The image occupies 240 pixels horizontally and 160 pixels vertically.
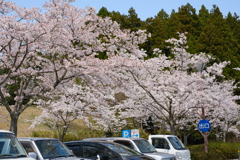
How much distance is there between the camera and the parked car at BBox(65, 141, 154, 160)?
9.21 metres

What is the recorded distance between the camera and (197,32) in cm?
5484

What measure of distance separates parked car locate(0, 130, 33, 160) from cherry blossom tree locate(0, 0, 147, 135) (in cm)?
585

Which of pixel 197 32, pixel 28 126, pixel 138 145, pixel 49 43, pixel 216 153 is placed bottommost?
pixel 216 153

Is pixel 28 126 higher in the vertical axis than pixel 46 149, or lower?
higher

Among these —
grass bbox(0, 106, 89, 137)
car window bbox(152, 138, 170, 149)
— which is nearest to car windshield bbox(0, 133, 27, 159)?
car window bbox(152, 138, 170, 149)

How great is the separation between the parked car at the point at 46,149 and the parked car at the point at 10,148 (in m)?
1.42

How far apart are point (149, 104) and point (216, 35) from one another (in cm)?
3021

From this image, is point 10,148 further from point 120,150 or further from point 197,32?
point 197,32

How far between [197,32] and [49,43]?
150 ft

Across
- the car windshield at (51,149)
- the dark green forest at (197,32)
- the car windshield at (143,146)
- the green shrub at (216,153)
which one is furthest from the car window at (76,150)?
the dark green forest at (197,32)

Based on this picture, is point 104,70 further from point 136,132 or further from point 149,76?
point 149,76

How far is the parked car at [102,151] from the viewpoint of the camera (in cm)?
921

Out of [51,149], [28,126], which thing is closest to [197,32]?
[28,126]

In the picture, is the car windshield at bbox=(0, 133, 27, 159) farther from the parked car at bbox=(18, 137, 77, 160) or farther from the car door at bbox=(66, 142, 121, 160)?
the car door at bbox=(66, 142, 121, 160)
